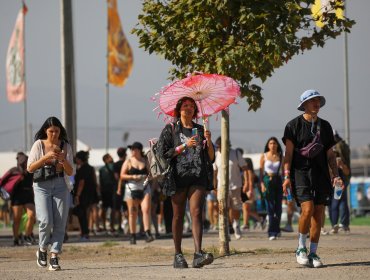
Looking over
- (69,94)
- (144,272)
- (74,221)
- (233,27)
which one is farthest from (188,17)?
(74,221)

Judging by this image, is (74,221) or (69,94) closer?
(69,94)

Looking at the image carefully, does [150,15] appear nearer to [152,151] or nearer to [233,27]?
[233,27]

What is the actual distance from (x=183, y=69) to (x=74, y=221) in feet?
42.2

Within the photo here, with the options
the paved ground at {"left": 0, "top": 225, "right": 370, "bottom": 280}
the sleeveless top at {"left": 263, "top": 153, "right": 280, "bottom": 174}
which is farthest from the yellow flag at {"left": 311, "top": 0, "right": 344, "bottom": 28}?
the sleeveless top at {"left": 263, "top": 153, "right": 280, "bottom": 174}

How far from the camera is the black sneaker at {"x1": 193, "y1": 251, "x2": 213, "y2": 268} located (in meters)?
12.4

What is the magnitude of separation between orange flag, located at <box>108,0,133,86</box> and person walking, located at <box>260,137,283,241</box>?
22201 mm

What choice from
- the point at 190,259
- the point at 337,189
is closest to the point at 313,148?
the point at 337,189

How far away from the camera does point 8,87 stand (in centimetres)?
3953

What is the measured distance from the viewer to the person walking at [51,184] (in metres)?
13.4

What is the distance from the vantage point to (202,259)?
41.0ft

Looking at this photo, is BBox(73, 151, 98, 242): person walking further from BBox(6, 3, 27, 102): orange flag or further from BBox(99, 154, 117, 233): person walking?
BBox(6, 3, 27, 102): orange flag

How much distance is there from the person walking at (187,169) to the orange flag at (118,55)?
96.4ft

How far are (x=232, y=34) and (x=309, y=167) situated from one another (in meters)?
3.01

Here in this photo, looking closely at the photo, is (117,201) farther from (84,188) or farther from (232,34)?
(232,34)
